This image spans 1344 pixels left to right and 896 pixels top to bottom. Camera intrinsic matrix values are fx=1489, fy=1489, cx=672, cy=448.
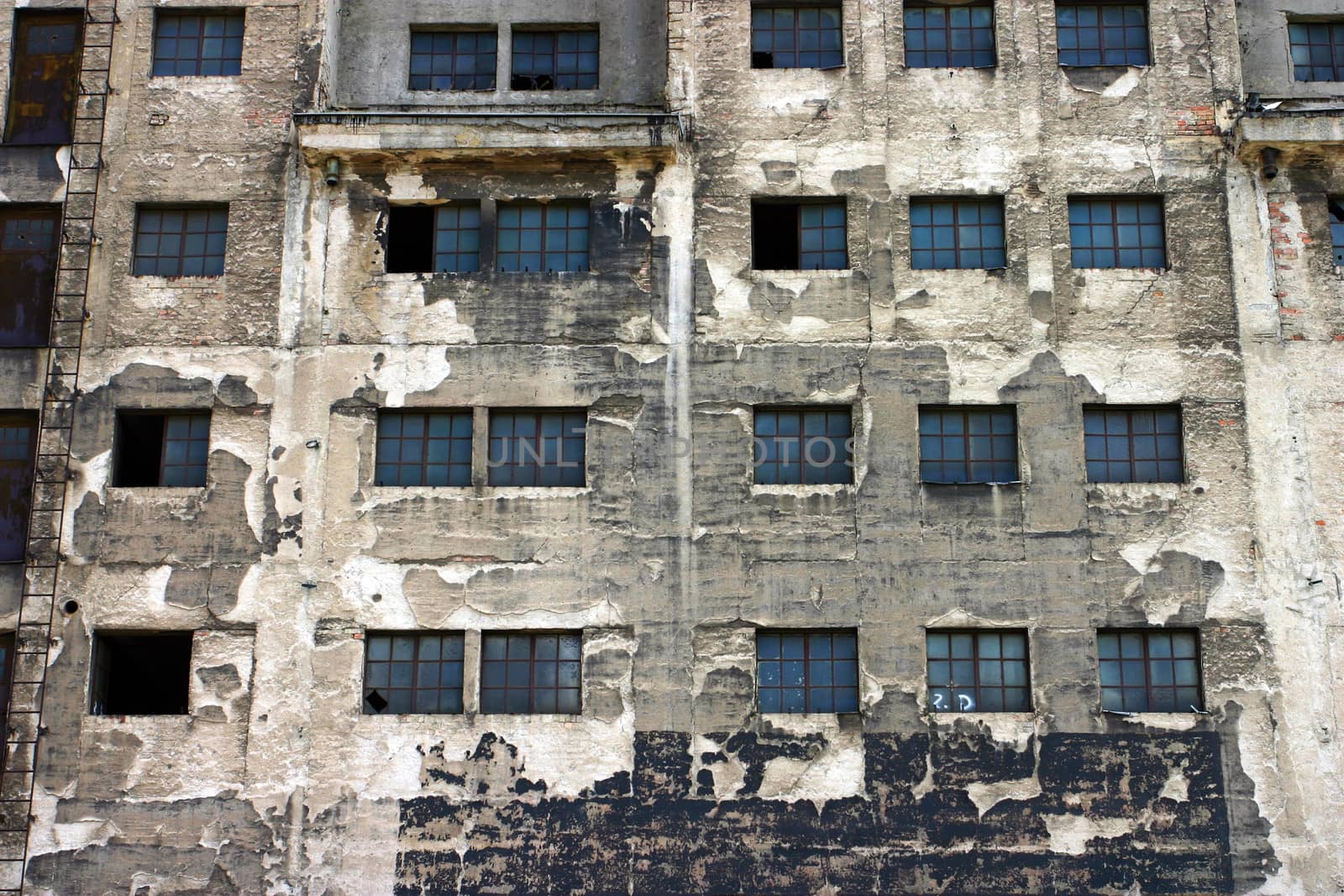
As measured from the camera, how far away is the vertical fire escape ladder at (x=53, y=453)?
22.0 m

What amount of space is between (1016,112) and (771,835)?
40.2 ft

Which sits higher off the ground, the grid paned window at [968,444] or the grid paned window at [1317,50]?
the grid paned window at [1317,50]

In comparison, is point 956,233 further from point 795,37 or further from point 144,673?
point 144,673

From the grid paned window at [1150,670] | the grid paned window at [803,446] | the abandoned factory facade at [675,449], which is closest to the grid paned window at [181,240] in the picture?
the abandoned factory facade at [675,449]

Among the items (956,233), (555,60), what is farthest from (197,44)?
(956,233)

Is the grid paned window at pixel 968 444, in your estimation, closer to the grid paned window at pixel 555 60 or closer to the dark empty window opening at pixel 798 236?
the dark empty window opening at pixel 798 236

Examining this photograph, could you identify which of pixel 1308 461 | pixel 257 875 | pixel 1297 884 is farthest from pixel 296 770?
pixel 1308 461

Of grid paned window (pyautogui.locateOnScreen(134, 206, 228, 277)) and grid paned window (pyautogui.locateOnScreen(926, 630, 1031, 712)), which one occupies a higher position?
grid paned window (pyautogui.locateOnScreen(134, 206, 228, 277))

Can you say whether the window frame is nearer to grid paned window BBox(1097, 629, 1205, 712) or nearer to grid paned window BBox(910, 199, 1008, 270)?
grid paned window BBox(1097, 629, 1205, 712)

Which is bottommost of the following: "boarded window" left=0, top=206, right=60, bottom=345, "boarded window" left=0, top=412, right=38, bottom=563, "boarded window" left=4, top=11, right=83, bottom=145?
"boarded window" left=0, top=412, right=38, bottom=563

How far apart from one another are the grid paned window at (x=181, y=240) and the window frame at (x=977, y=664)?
510 inches

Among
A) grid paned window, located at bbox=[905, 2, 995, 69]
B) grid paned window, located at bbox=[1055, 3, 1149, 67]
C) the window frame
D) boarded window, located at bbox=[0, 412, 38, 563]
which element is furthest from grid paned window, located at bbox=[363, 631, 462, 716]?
grid paned window, located at bbox=[1055, 3, 1149, 67]

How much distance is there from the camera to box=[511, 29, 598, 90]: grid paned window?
25750 mm

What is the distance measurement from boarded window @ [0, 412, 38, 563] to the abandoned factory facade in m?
0.07
